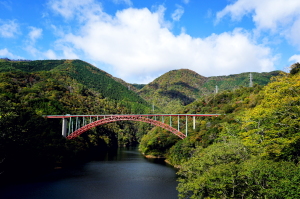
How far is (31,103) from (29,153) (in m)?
21.9

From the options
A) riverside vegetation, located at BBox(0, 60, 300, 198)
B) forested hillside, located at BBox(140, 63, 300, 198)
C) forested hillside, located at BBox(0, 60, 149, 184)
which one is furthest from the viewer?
forested hillside, located at BBox(0, 60, 149, 184)

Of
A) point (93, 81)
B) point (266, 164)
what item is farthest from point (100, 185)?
point (93, 81)

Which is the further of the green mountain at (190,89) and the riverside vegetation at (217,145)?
the green mountain at (190,89)

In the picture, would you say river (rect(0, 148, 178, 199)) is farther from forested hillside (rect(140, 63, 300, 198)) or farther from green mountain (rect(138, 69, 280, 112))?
green mountain (rect(138, 69, 280, 112))

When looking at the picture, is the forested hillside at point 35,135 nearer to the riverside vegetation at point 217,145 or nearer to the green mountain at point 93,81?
the riverside vegetation at point 217,145

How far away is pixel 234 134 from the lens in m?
24.4

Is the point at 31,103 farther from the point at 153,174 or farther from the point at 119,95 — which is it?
the point at 119,95

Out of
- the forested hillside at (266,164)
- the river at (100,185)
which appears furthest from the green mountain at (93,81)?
the forested hillside at (266,164)

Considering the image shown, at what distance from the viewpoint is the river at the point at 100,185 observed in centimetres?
1933

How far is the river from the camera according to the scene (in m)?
19.3

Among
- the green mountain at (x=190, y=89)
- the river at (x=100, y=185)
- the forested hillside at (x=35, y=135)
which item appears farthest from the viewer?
the green mountain at (x=190, y=89)

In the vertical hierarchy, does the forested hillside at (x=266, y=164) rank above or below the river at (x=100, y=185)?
above

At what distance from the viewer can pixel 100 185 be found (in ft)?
75.3

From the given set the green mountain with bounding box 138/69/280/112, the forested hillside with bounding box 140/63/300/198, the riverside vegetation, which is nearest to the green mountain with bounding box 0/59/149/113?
the green mountain with bounding box 138/69/280/112
